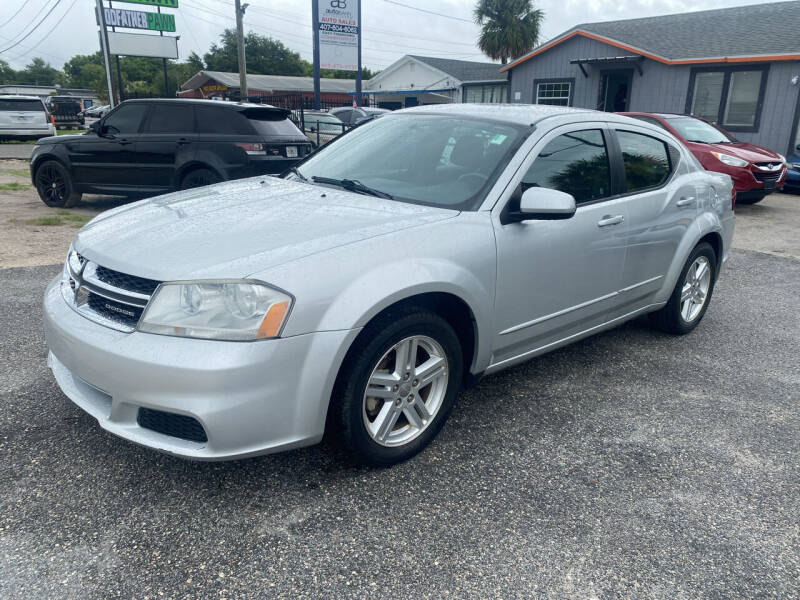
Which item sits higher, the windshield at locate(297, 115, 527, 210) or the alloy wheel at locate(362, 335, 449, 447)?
the windshield at locate(297, 115, 527, 210)

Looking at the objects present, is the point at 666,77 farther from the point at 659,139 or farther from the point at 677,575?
the point at 677,575

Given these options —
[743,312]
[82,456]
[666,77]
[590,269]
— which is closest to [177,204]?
[82,456]

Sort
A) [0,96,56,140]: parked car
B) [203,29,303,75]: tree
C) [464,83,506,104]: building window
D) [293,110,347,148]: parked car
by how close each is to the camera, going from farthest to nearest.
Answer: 1. [203,29,303,75]: tree
2. [464,83,506,104]: building window
3. [0,96,56,140]: parked car
4. [293,110,347,148]: parked car

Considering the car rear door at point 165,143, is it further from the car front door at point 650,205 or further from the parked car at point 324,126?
the parked car at point 324,126

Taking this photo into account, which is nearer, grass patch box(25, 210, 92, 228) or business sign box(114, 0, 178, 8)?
grass patch box(25, 210, 92, 228)

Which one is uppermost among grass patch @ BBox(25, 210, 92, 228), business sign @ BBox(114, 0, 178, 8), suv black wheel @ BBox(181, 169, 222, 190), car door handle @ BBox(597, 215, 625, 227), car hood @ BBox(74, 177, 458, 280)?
business sign @ BBox(114, 0, 178, 8)

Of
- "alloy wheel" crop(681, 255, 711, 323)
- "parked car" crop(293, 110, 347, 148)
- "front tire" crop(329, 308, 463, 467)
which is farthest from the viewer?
"parked car" crop(293, 110, 347, 148)

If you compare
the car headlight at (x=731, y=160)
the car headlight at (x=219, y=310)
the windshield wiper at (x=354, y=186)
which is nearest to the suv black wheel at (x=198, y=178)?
the windshield wiper at (x=354, y=186)

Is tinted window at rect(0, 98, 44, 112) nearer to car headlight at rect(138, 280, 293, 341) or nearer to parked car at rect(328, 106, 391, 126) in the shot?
parked car at rect(328, 106, 391, 126)

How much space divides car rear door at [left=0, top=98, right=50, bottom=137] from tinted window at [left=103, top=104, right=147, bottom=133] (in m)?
16.9

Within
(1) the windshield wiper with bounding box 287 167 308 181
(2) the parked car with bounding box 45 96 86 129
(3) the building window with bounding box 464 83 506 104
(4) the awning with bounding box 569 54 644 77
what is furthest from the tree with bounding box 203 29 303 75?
(1) the windshield wiper with bounding box 287 167 308 181

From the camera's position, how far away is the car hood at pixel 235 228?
8.06 feet

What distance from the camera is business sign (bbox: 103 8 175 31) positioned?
29969mm

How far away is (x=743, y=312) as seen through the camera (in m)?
5.52
